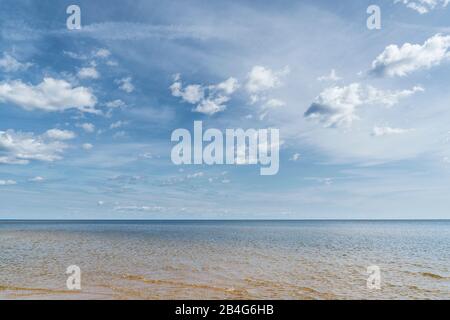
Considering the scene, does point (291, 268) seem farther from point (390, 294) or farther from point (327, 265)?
point (390, 294)

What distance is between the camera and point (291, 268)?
1234 inches

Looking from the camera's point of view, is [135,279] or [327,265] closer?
[135,279]

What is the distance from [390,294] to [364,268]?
11.7 m

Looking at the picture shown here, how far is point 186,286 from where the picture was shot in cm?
2308
